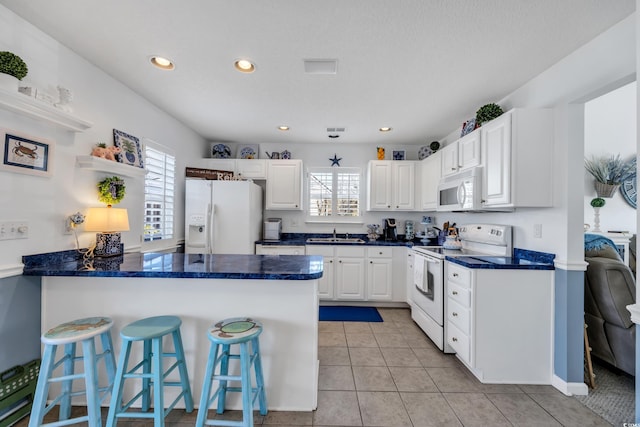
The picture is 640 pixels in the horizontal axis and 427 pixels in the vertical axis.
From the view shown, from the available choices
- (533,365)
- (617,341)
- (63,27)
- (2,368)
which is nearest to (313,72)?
(63,27)

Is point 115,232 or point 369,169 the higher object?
point 369,169

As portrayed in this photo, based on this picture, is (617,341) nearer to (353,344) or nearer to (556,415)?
(556,415)

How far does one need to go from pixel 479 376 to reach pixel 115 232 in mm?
3173

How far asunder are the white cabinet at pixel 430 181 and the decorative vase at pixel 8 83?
3710 millimetres

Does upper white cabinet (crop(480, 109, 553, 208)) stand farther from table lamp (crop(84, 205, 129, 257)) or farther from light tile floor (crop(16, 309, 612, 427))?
table lamp (crop(84, 205, 129, 257))

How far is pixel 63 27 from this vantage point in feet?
5.48

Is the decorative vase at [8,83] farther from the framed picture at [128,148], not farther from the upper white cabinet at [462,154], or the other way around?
the upper white cabinet at [462,154]

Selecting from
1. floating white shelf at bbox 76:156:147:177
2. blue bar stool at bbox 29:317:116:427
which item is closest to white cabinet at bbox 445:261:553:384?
blue bar stool at bbox 29:317:116:427

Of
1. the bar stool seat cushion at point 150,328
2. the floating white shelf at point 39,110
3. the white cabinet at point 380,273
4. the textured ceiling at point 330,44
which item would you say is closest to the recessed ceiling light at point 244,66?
the textured ceiling at point 330,44

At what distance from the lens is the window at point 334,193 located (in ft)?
13.9

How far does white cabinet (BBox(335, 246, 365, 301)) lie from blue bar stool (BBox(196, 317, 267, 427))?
2.10 meters

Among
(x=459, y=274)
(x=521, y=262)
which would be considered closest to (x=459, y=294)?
(x=459, y=274)

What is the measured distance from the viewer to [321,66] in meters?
2.02

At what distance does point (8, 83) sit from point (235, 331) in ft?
6.01
